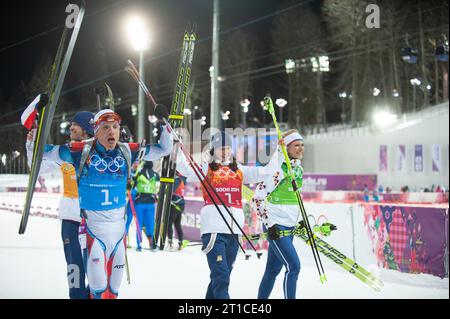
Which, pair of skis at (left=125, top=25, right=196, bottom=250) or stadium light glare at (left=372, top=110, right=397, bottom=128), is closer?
pair of skis at (left=125, top=25, right=196, bottom=250)

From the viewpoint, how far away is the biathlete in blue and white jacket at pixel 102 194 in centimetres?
441

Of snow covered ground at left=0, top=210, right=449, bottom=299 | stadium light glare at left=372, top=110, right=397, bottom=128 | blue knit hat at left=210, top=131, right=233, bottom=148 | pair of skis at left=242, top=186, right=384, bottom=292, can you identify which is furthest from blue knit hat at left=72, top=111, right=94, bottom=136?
stadium light glare at left=372, top=110, right=397, bottom=128

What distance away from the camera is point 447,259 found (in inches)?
293

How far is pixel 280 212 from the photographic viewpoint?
18.2 feet

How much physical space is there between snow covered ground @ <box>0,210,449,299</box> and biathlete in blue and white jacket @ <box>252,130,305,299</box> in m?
0.77

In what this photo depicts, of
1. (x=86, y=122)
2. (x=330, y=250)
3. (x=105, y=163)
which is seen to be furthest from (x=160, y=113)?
(x=330, y=250)

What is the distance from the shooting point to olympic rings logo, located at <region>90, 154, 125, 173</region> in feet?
14.6

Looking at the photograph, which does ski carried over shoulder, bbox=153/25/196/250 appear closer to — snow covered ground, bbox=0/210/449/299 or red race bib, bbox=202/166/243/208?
red race bib, bbox=202/166/243/208

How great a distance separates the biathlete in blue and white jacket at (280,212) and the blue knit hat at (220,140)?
500 millimetres

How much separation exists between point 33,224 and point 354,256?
14.9 ft

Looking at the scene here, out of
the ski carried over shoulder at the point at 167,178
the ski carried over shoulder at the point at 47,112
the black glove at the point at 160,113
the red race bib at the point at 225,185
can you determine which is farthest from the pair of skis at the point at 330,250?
the ski carried over shoulder at the point at 47,112

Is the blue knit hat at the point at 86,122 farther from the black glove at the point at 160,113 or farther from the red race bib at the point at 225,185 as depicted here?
the red race bib at the point at 225,185

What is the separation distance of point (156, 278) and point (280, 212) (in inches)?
78.9

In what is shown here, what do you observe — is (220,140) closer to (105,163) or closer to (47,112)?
(105,163)
